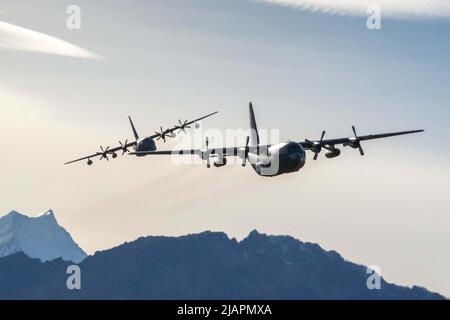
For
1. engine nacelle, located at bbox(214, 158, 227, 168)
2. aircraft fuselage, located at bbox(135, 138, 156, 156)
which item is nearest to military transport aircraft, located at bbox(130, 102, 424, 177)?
engine nacelle, located at bbox(214, 158, 227, 168)

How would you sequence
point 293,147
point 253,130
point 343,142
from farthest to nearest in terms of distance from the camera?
point 253,130, point 343,142, point 293,147

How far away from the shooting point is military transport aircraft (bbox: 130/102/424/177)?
306 feet

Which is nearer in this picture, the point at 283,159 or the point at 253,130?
the point at 283,159

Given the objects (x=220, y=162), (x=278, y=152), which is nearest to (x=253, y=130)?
(x=220, y=162)

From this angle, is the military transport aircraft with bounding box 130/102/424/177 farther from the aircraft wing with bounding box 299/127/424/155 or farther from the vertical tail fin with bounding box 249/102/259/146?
the vertical tail fin with bounding box 249/102/259/146

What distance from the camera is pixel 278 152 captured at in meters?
93.8

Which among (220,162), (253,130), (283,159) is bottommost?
(220,162)

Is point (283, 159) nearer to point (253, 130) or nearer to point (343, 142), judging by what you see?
point (343, 142)

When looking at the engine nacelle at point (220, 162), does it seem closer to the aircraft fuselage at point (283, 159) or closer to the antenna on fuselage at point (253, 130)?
the aircraft fuselage at point (283, 159)

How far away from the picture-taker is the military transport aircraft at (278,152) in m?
93.2

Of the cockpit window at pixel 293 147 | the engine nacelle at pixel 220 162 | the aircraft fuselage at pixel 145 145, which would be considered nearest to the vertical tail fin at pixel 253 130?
the engine nacelle at pixel 220 162

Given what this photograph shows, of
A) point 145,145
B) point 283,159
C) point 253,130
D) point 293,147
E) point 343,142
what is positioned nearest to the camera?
point 283,159

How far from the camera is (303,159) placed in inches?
3703
